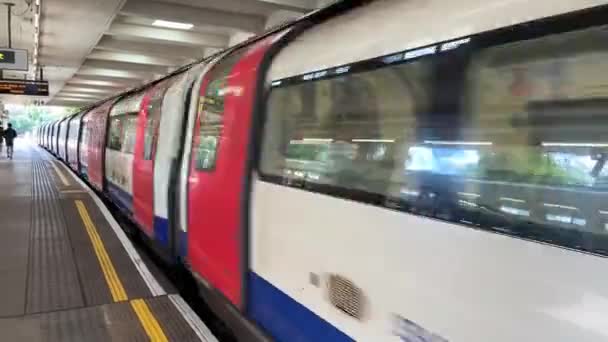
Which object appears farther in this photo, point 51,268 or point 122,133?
point 122,133

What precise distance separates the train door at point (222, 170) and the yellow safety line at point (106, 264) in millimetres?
670

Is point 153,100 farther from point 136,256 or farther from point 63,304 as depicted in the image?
point 63,304

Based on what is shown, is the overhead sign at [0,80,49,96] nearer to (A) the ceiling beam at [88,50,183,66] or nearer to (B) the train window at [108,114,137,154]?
(A) the ceiling beam at [88,50,183,66]

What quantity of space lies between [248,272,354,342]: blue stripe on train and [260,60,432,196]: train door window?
701 millimetres

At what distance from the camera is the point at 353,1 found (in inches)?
119

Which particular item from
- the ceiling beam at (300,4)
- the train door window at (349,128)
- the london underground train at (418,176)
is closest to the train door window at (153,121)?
the london underground train at (418,176)

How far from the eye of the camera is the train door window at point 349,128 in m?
2.24

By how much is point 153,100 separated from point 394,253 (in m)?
5.50

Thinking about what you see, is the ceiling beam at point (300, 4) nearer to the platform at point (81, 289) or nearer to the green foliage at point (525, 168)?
the platform at point (81, 289)

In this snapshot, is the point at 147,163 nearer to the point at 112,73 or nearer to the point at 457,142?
the point at 457,142

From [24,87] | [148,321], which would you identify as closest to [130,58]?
[24,87]

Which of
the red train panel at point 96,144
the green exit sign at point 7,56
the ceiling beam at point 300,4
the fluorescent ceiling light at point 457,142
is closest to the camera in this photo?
the fluorescent ceiling light at point 457,142

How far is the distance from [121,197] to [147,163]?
2507mm

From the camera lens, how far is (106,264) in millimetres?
5309
